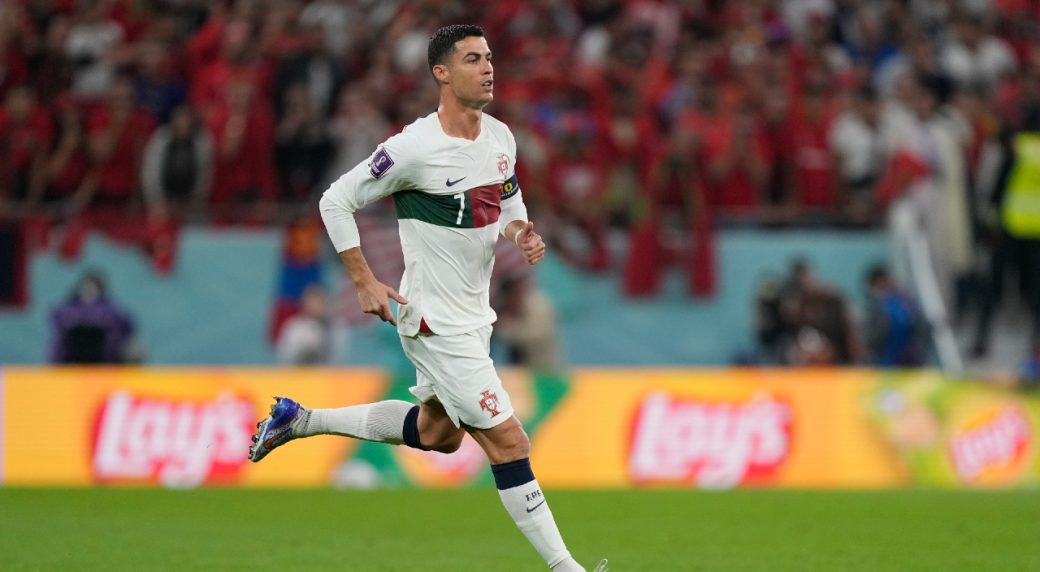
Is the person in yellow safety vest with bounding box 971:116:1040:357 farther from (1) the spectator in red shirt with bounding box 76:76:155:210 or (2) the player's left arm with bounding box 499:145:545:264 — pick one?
(2) the player's left arm with bounding box 499:145:545:264

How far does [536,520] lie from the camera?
694 centimetres

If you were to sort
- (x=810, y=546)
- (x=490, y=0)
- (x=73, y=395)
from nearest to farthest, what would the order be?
(x=810, y=546) → (x=73, y=395) → (x=490, y=0)

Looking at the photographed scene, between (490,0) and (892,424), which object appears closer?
(892,424)

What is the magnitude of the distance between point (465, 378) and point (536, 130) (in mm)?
9436

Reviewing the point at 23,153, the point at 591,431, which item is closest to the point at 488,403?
the point at 591,431

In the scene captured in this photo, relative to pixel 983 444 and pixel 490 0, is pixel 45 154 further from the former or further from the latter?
pixel 983 444

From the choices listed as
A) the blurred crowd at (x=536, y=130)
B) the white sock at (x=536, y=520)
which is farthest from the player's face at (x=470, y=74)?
the blurred crowd at (x=536, y=130)

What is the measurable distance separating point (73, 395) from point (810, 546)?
7.80m

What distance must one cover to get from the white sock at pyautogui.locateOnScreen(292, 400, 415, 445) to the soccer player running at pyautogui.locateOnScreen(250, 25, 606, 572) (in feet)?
1.50

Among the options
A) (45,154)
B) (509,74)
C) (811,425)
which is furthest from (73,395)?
(811,425)

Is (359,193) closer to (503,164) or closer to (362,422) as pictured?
(503,164)

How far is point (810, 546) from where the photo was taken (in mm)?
9367

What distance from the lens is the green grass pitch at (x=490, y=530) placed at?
27.8 ft

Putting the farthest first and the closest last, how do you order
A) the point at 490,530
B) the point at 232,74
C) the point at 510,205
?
1. the point at 232,74
2. the point at 490,530
3. the point at 510,205
